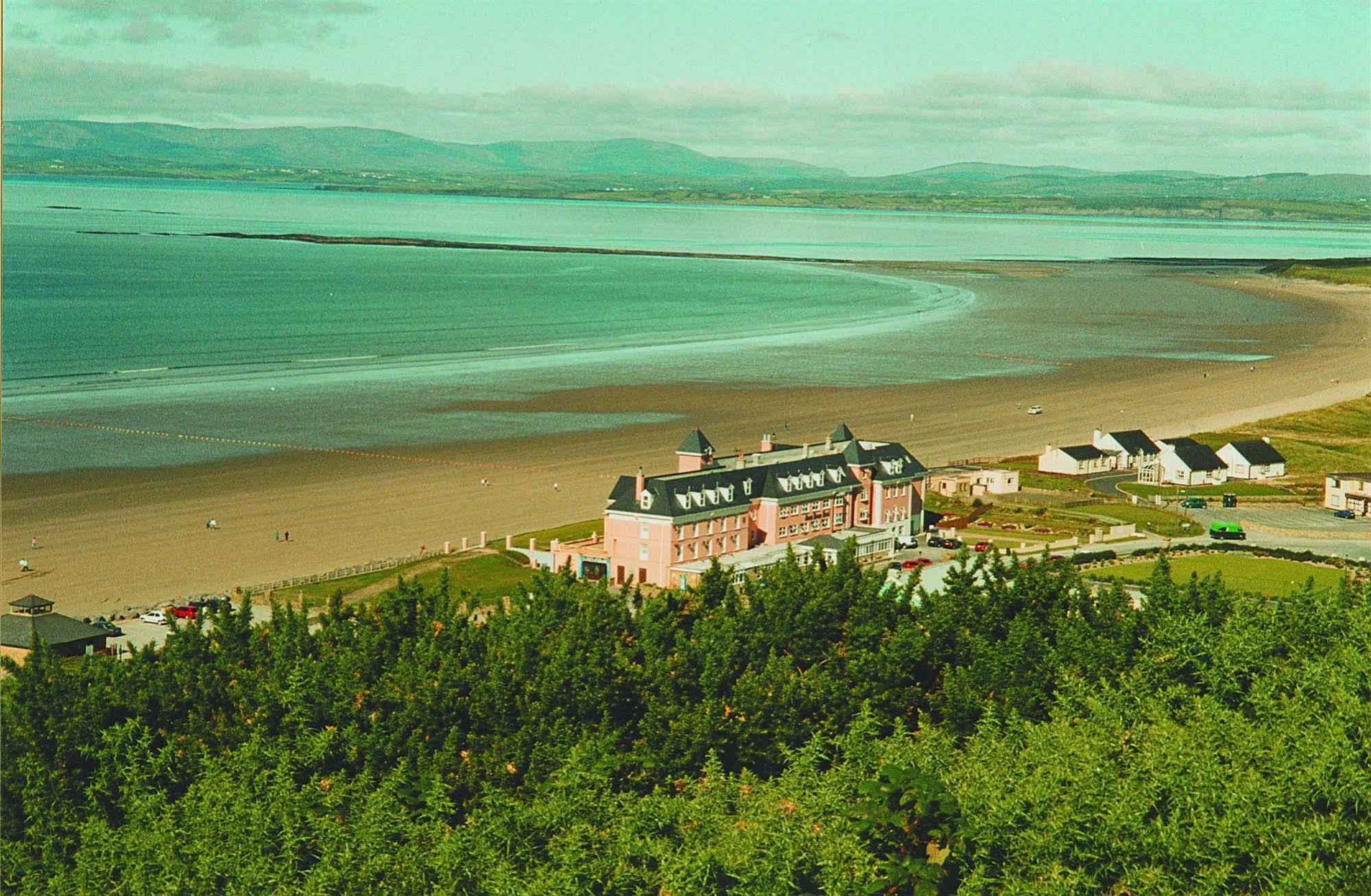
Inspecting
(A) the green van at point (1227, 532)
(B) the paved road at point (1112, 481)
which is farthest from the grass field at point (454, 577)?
(B) the paved road at point (1112, 481)

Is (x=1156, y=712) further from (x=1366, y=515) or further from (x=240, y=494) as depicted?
(x=240, y=494)

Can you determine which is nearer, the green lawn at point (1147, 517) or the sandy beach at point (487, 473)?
the sandy beach at point (487, 473)

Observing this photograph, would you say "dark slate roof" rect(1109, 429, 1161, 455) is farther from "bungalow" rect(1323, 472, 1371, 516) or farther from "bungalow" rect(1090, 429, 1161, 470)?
"bungalow" rect(1323, 472, 1371, 516)

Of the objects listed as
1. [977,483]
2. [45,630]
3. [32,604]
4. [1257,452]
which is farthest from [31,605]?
[1257,452]

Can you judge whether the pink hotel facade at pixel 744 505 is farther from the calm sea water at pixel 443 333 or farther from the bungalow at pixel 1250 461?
the calm sea water at pixel 443 333

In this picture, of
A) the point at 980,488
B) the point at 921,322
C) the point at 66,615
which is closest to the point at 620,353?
the point at 921,322

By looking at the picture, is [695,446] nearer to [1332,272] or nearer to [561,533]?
[561,533]
